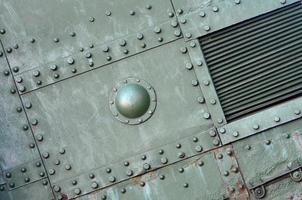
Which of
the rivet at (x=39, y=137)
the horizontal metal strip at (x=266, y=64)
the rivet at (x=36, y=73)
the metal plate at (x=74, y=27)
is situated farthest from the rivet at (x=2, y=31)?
the horizontal metal strip at (x=266, y=64)

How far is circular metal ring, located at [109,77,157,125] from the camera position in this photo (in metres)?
3.95

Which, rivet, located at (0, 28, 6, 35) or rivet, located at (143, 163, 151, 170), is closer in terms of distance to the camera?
rivet, located at (143, 163, 151, 170)

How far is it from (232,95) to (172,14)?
649mm

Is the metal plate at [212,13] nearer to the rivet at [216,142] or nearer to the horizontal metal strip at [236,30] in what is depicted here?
the horizontal metal strip at [236,30]

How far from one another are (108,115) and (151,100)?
0.29m

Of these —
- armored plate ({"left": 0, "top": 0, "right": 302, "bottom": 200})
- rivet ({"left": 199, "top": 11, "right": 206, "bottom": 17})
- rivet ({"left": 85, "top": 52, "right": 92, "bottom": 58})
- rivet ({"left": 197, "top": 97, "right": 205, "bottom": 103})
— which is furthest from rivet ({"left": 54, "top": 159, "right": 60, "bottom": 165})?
rivet ({"left": 199, "top": 11, "right": 206, "bottom": 17})

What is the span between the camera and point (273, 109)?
3.96 m

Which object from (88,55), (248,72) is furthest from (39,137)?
(248,72)

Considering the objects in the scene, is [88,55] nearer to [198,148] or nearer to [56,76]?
[56,76]

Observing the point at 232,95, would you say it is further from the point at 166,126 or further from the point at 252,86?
the point at 166,126

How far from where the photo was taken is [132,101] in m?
3.95

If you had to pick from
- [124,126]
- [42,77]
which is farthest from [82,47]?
[124,126]

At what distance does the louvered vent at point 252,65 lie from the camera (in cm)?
404

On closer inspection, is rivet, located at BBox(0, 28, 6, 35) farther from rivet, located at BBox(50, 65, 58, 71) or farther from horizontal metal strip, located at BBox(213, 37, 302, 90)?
horizontal metal strip, located at BBox(213, 37, 302, 90)
